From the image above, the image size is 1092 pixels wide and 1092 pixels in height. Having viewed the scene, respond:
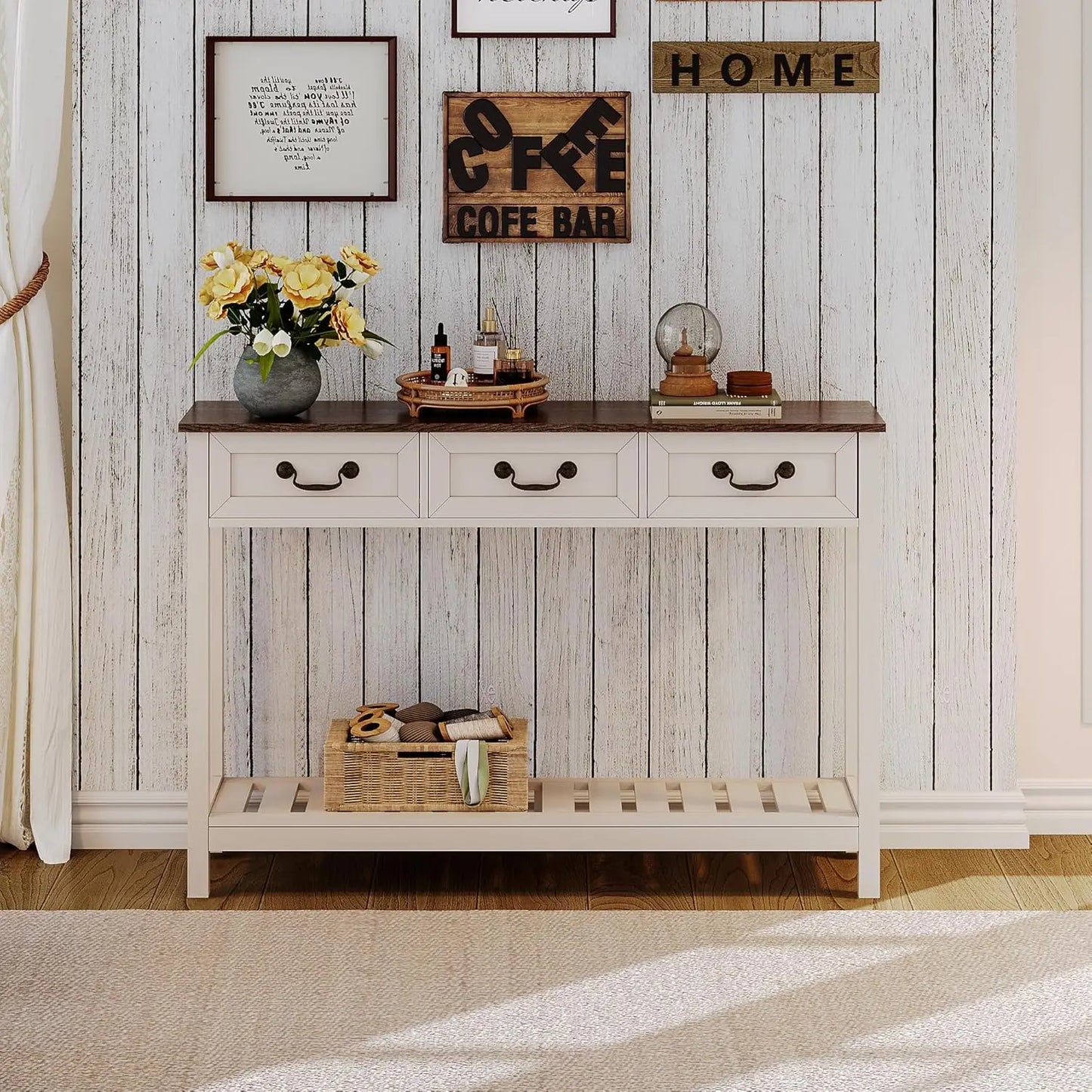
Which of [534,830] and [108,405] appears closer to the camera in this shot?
[534,830]

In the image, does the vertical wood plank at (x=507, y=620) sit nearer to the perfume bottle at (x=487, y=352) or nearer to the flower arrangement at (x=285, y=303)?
the perfume bottle at (x=487, y=352)

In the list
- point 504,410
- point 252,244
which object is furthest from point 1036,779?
point 252,244

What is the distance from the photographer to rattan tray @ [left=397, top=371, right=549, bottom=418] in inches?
107

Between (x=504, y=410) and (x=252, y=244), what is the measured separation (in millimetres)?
687

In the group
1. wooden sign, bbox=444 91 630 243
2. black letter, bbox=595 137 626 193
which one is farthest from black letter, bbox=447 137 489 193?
black letter, bbox=595 137 626 193

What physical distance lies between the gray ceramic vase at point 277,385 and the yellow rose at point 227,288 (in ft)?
0.31

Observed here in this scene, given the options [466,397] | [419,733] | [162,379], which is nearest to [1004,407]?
[466,397]

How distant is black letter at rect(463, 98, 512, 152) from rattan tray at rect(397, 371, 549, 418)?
55 cm

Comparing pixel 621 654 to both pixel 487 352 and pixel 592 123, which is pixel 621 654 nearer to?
pixel 487 352

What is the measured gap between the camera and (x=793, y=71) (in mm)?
2963

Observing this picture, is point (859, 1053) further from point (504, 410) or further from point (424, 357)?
point (424, 357)

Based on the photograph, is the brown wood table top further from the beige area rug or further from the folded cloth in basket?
the beige area rug

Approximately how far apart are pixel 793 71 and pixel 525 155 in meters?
0.56

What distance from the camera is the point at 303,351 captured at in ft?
9.08
